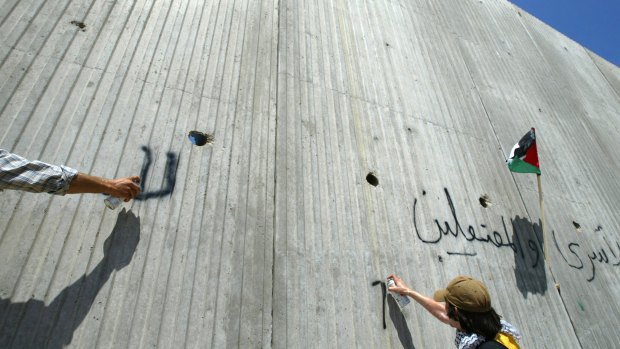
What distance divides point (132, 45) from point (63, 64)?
0.63 metres

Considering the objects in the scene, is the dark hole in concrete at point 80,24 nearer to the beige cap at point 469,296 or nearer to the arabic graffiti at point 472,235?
the arabic graffiti at point 472,235

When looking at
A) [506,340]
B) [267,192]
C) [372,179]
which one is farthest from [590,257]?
[267,192]

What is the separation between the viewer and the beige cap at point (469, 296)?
2.16 metres

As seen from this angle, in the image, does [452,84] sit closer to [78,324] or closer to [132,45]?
[132,45]

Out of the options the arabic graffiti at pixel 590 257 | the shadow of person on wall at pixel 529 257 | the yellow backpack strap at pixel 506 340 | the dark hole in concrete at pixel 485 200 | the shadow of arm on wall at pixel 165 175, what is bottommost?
the arabic graffiti at pixel 590 257

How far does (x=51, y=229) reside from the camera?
236cm

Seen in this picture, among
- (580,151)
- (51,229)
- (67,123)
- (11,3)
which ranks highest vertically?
(11,3)

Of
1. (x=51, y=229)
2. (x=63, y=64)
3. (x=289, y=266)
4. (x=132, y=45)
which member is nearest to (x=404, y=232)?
(x=289, y=266)

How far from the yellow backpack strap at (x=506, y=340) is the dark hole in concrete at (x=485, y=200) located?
2.50 metres

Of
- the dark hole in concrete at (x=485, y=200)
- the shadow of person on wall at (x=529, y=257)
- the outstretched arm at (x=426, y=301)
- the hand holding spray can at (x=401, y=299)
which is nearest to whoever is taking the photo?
the outstretched arm at (x=426, y=301)

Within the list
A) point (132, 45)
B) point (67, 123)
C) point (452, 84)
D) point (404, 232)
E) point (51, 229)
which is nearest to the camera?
point (51, 229)

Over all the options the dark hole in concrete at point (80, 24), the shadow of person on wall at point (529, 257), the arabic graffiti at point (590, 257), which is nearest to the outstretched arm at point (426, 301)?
the shadow of person on wall at point (529, 257)

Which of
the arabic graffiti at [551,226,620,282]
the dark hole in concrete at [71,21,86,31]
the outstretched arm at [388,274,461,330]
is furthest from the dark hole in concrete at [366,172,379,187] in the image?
the dark hole in concrete at [71,21,86,31]

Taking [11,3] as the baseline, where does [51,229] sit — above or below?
below
